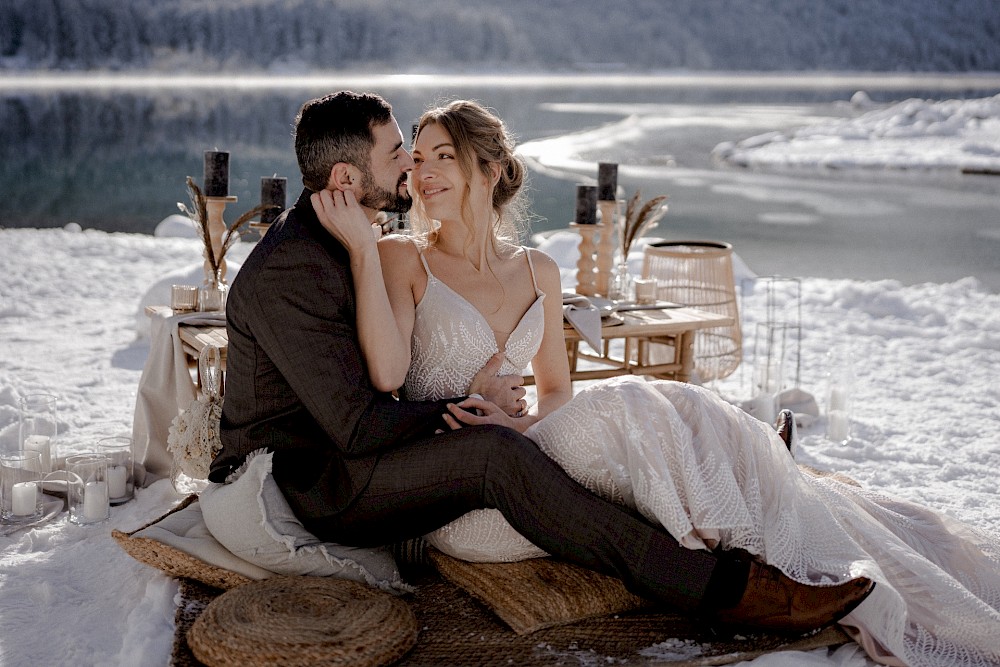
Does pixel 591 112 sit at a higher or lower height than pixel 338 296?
higher

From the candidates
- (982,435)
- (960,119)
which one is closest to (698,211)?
(982,435)

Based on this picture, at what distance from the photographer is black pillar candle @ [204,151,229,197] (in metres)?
3.32

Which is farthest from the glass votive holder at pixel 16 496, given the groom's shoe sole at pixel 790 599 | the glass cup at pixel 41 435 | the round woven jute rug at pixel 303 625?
the groom's shoe sole at pixel 790 599

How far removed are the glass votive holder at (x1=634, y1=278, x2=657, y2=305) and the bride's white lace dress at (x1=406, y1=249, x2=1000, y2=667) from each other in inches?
65.8

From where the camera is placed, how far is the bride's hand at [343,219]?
1.98m

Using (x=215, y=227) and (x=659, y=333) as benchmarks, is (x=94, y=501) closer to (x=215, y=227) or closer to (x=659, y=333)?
(x=215, y=227)

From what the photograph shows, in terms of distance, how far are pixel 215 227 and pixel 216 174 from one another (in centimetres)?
19

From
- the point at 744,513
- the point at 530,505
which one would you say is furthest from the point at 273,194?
the point at 744,513

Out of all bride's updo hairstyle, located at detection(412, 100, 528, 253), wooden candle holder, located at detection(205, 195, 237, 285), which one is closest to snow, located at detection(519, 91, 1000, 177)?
wooden candle holder, located at detection(205, 195, 237, 285)

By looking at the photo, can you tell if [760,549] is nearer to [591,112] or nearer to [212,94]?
[591,112]

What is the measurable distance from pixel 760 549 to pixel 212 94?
4712cm

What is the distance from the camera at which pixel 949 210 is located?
13.1 m

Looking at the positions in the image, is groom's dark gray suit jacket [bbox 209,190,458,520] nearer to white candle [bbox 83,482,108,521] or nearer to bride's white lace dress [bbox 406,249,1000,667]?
bride's white lace dress [bbox 406,249,1000,667]

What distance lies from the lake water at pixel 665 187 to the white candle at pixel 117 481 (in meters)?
1.43
